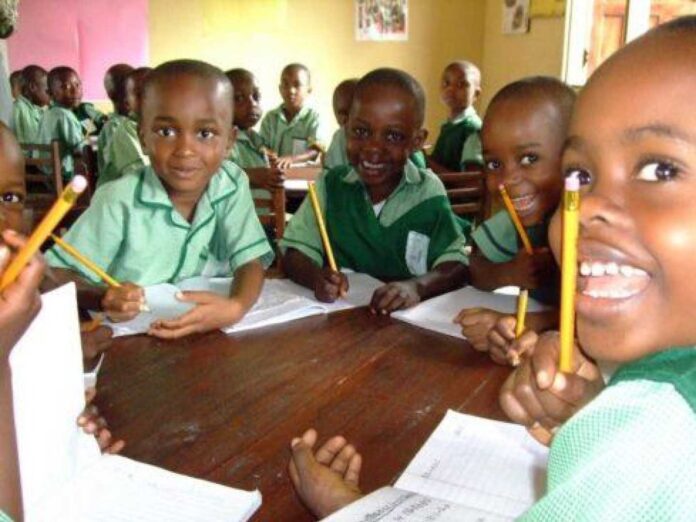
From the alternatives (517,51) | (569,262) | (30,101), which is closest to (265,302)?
(569,262)

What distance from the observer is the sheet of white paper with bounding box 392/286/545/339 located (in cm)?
116

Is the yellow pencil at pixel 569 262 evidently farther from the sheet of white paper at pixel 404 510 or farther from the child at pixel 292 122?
the child at pixel 292 122

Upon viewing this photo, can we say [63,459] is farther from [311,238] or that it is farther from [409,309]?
[311,238]

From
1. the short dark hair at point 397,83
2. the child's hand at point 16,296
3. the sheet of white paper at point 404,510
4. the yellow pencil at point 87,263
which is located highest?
the short dark hair at point 397,83

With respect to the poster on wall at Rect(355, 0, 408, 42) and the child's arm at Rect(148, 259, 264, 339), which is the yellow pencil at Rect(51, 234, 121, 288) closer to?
the child's arm at Rect(148, 259, 264, 339)

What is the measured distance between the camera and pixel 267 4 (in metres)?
5.46

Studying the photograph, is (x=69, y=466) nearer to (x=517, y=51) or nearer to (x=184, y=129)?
(x=184, y=129)

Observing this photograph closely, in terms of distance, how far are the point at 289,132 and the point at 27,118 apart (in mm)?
2143

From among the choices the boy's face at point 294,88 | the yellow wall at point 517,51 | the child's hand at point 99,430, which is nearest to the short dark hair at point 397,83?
the child's hand at point 99,430

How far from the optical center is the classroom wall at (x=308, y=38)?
5402 millimetres

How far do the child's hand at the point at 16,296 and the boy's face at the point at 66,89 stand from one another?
15.9 feet

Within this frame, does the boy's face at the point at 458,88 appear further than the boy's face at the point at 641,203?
Yes

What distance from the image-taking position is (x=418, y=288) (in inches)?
53.0

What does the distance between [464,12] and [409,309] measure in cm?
476
